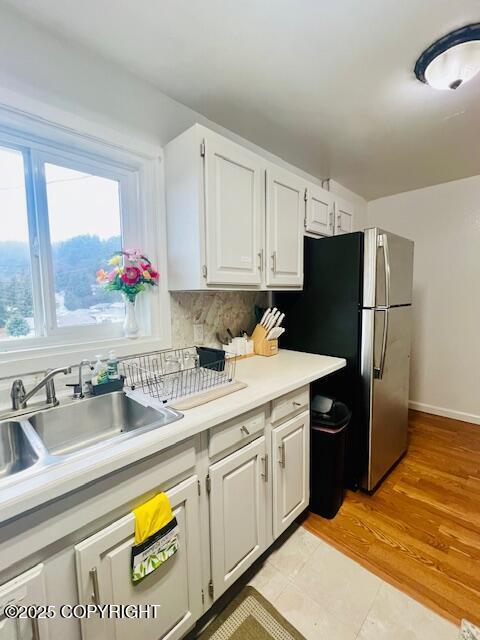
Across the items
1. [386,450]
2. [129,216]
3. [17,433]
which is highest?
→ [129,216]

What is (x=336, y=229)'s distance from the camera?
96.7 inches

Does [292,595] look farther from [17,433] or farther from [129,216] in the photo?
[129,216]

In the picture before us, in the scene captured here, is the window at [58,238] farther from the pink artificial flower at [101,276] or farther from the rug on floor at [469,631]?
the rug on floor at [469,631]

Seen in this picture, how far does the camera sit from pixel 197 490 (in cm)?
106

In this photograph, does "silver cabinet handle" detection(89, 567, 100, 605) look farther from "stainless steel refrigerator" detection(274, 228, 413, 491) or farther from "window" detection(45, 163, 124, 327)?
"stainless steel refrigerator" detection(274, 228, 413, 491)

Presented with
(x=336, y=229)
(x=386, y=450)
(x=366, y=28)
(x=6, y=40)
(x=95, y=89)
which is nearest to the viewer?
(x=6, y=40)

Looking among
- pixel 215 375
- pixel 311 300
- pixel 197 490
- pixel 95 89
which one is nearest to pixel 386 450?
pixel 311 300

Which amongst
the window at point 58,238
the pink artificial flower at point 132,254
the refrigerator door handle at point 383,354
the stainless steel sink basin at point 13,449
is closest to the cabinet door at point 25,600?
the stainless steel sink basin at point 13,449

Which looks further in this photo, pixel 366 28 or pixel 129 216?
pixel 129 216

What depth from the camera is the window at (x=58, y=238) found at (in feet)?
4.03

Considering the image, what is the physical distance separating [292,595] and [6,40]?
8.56 feet

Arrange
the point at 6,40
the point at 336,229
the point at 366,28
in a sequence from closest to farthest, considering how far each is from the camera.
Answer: the point at 6,40 → the point at 366,28 → the point at 336,229

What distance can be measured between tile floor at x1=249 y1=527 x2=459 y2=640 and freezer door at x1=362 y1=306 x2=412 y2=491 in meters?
0.61

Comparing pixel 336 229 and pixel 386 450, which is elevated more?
pixel 336 229
